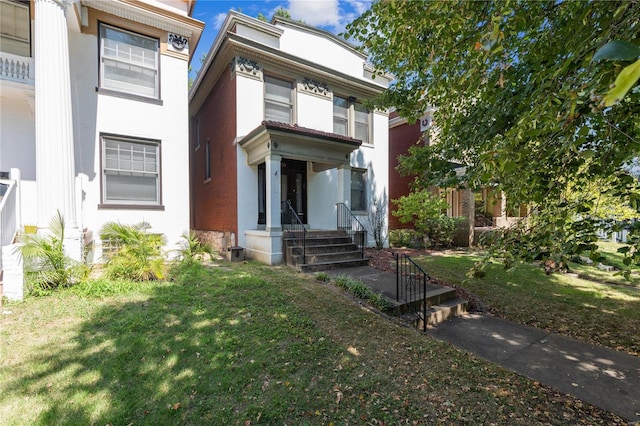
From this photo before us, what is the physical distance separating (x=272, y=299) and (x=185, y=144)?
6537 mm

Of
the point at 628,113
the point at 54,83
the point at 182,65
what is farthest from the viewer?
the point at 182,65

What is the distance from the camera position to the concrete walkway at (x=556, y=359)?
3318 millimetres

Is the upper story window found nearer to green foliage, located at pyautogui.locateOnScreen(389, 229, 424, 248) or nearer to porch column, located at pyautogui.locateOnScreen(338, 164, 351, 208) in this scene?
porch column, located at pyautogui.locateOnScreen(338, 164, 351, 208)

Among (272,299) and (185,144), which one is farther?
(185,144)

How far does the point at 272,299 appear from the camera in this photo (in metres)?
5.43

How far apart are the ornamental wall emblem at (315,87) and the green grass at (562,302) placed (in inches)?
294

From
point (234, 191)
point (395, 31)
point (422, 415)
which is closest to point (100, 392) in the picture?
point (422, 415)

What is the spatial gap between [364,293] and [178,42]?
947cm

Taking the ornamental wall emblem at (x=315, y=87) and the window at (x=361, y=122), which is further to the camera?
the window at (x=361, y=122)

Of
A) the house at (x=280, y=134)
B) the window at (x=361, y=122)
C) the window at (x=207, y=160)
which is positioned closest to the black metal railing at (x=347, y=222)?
the house at (x=280, y=134)

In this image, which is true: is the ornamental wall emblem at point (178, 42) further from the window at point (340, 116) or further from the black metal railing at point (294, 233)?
the black metal railing at point (294, 233)

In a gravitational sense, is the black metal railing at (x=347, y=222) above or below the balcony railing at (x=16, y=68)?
below

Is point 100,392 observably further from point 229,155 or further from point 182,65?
point 182,65

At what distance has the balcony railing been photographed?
7.19 metres
